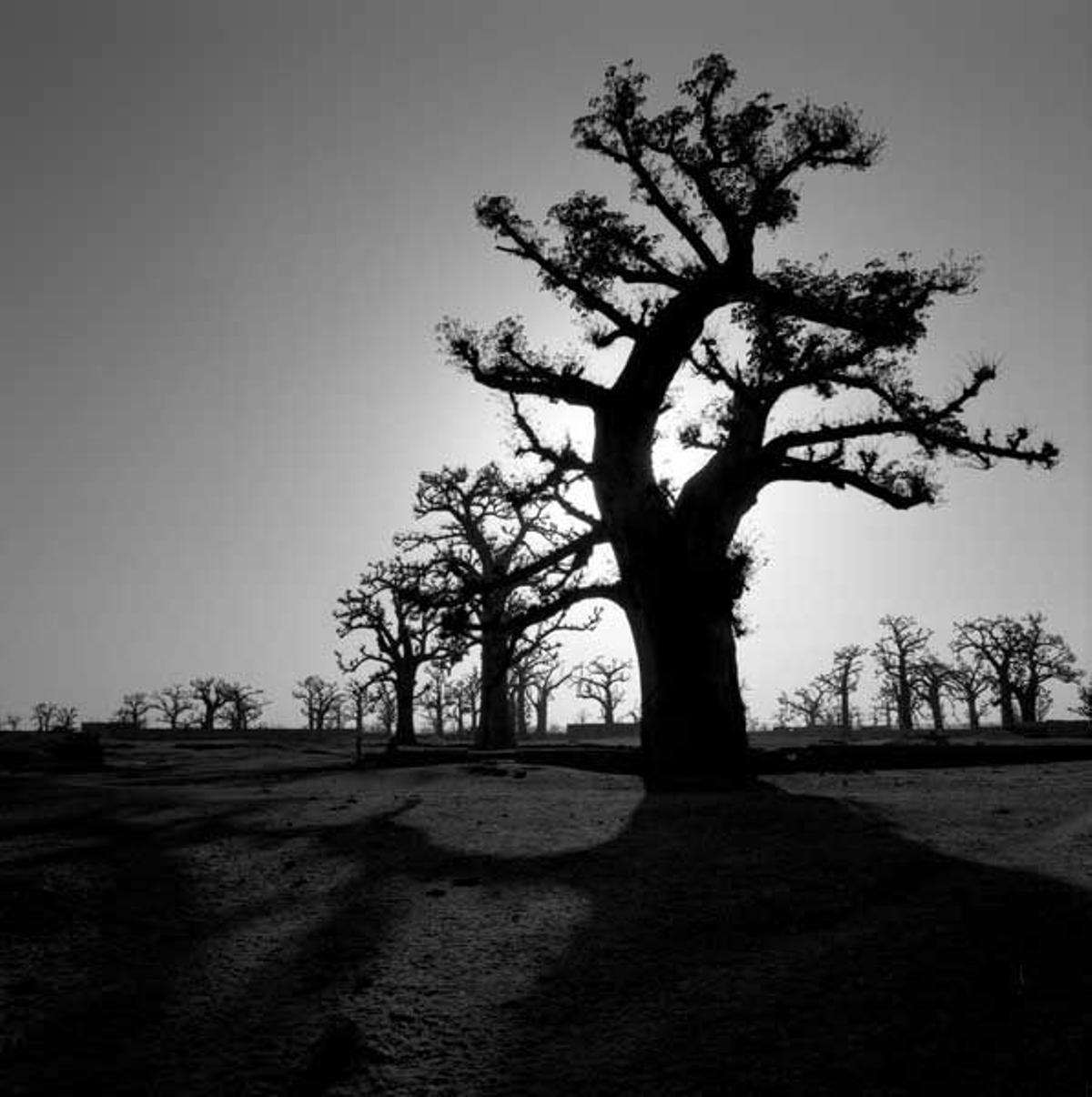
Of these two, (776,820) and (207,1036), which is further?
(776,820)

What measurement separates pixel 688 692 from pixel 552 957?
7.04 m

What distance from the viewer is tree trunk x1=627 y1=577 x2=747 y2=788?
31.2 feet

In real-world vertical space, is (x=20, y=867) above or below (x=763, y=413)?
below

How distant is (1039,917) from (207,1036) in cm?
275

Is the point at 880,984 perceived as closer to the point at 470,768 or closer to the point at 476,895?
the point at 476,895

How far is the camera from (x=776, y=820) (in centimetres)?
525

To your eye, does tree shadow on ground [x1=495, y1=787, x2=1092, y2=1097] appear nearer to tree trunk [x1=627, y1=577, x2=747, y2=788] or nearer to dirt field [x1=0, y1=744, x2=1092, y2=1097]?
dirt field [x1=0, y1=744, x2=1092, y2=1097]

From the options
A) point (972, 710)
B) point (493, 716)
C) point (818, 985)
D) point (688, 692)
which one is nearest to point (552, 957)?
point (818, 985)

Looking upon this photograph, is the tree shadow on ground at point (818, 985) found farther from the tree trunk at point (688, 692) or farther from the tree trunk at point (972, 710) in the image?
the tree trunk at point (972, 710)

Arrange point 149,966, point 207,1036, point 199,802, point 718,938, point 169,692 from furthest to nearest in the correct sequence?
point 169,692, point 199,802, point 718,938, point 149,966, point 207,1036

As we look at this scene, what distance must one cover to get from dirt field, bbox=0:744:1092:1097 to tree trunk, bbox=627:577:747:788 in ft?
13.6

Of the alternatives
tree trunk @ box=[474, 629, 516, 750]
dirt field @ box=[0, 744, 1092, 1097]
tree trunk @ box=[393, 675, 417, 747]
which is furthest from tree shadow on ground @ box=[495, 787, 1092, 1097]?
tree trunk @ box=[393, 675, 417, 747]

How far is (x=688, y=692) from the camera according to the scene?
963 centimetres

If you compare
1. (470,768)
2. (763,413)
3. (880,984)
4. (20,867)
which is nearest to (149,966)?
(20,867)
